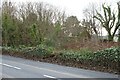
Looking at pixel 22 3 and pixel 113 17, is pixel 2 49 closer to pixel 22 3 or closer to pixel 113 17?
pixel 22 3

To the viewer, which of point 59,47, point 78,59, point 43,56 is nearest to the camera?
point 78,59

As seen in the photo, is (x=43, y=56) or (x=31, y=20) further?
(x=31, y=20)

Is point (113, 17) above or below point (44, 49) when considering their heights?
above

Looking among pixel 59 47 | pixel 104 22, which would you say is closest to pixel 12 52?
pixel 59 47

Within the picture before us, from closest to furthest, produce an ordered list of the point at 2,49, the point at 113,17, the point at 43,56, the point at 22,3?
1. the point at 43,56
2. the point at 2,49
3. the point at 22,3
4. the point at 113,17

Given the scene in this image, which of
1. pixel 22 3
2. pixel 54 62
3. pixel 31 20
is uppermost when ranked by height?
pixel 22 3

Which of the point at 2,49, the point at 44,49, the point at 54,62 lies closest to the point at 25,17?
the point at 2,49

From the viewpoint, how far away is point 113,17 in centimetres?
5059

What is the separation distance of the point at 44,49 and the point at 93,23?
34.5 meters

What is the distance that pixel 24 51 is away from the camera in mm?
28953

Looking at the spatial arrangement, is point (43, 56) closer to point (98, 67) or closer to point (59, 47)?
point (59, 47)

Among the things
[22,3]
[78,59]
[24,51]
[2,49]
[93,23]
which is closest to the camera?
[78,59]

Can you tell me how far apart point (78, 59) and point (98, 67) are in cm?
273

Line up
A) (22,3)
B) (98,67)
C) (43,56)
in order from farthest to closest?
(22,3) < (43,56) < (98,67)
